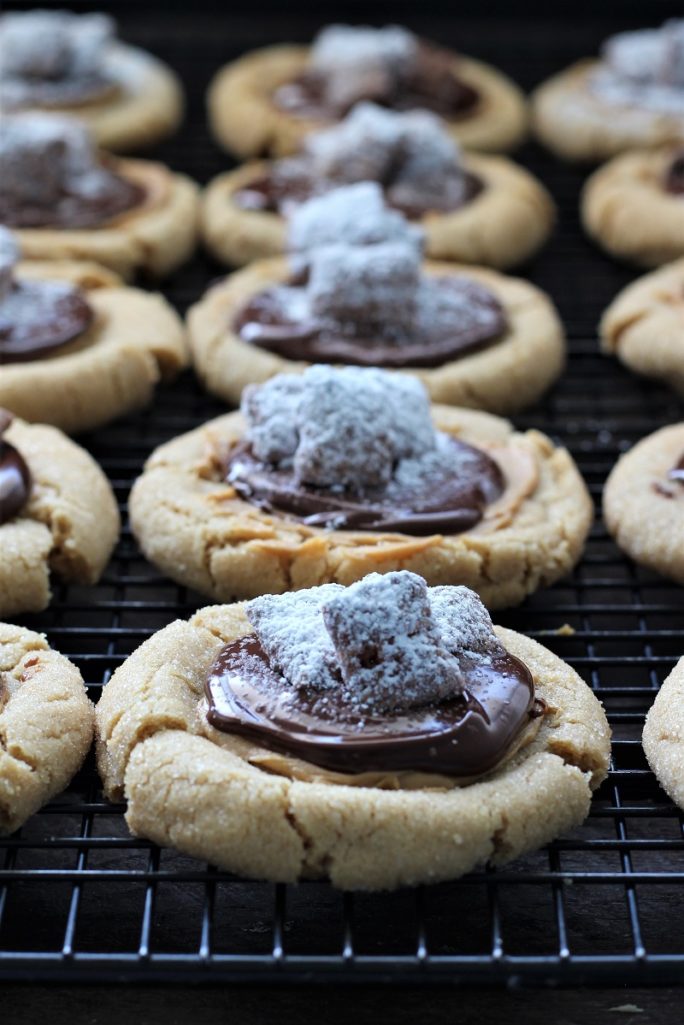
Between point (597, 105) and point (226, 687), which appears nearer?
point (226, 687)

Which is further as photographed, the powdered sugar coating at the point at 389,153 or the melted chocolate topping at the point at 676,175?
the melted chocolate topping at the point at 676,175

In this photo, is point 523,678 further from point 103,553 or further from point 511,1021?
point 103,553

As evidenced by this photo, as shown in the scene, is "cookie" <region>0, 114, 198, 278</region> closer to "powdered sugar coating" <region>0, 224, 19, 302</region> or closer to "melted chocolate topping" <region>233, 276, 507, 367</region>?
"powdered sugar coating" <region>0, 224, 19, 302</region>

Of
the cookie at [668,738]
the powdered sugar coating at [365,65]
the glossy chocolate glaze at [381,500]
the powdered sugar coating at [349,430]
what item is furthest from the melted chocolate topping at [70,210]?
the cookie at [668,738]

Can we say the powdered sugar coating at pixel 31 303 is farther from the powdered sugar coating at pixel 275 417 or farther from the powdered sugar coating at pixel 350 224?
the powdered sugar coating at pixel 275 417

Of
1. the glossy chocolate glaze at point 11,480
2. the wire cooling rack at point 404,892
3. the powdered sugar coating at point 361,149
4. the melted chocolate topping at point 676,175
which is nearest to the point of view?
the wire cooling rack at point 404,892

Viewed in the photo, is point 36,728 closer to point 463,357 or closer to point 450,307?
point 463,357

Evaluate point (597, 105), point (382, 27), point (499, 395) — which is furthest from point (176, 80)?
point (499, 395)
